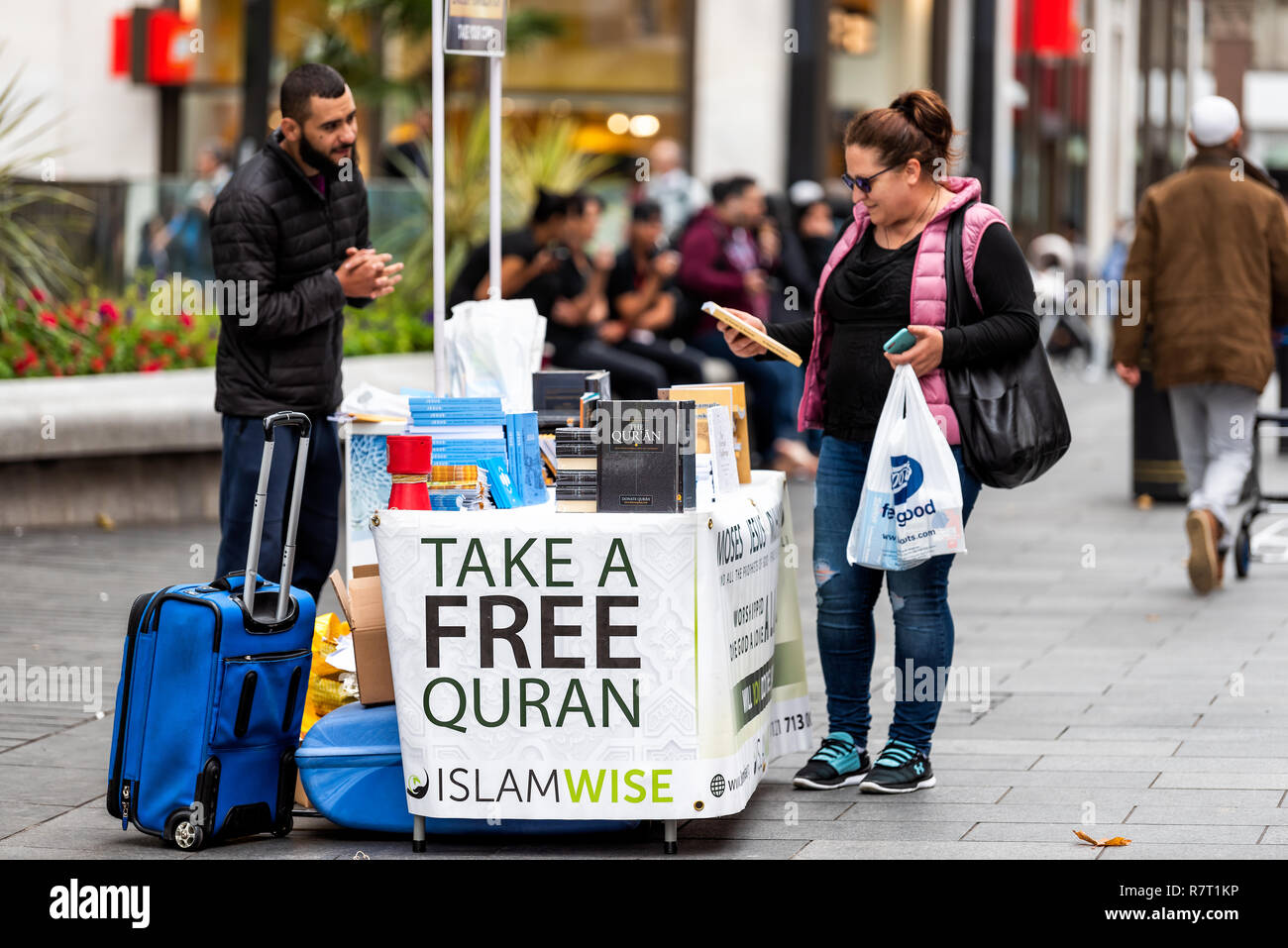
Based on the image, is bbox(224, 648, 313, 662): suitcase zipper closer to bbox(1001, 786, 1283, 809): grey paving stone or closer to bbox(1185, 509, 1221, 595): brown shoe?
bbox(1001, 786, 1283, 809): grey paving stone

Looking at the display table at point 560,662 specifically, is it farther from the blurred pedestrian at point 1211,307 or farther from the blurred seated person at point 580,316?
the blurred seated person at point 580,316

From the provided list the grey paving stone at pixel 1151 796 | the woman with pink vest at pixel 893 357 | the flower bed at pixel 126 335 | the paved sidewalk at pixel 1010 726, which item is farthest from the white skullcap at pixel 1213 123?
the flower bed at pixel 126 335

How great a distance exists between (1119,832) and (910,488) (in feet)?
3.32

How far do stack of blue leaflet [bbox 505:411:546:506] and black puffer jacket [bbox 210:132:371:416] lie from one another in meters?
1.04

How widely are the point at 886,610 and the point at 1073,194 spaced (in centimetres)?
3053

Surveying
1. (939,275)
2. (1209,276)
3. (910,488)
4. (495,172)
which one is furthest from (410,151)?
(910,488)

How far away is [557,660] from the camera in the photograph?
16.1 feet

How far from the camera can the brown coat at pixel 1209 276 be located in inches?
355

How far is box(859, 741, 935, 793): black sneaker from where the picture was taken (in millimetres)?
5637

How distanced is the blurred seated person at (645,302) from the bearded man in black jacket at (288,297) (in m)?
6.15

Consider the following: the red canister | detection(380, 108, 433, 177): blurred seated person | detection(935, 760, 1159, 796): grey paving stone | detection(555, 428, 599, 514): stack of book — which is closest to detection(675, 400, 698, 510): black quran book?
detection(555, 428, 599, 514): stack of book


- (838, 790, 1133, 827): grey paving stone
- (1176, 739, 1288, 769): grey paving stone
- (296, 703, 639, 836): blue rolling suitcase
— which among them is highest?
(296, 703, 639, 836): blue rolling suitcase

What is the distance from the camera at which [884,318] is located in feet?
18.4

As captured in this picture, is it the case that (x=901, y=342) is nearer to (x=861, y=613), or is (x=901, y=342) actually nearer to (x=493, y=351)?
(x=861, y=613)
